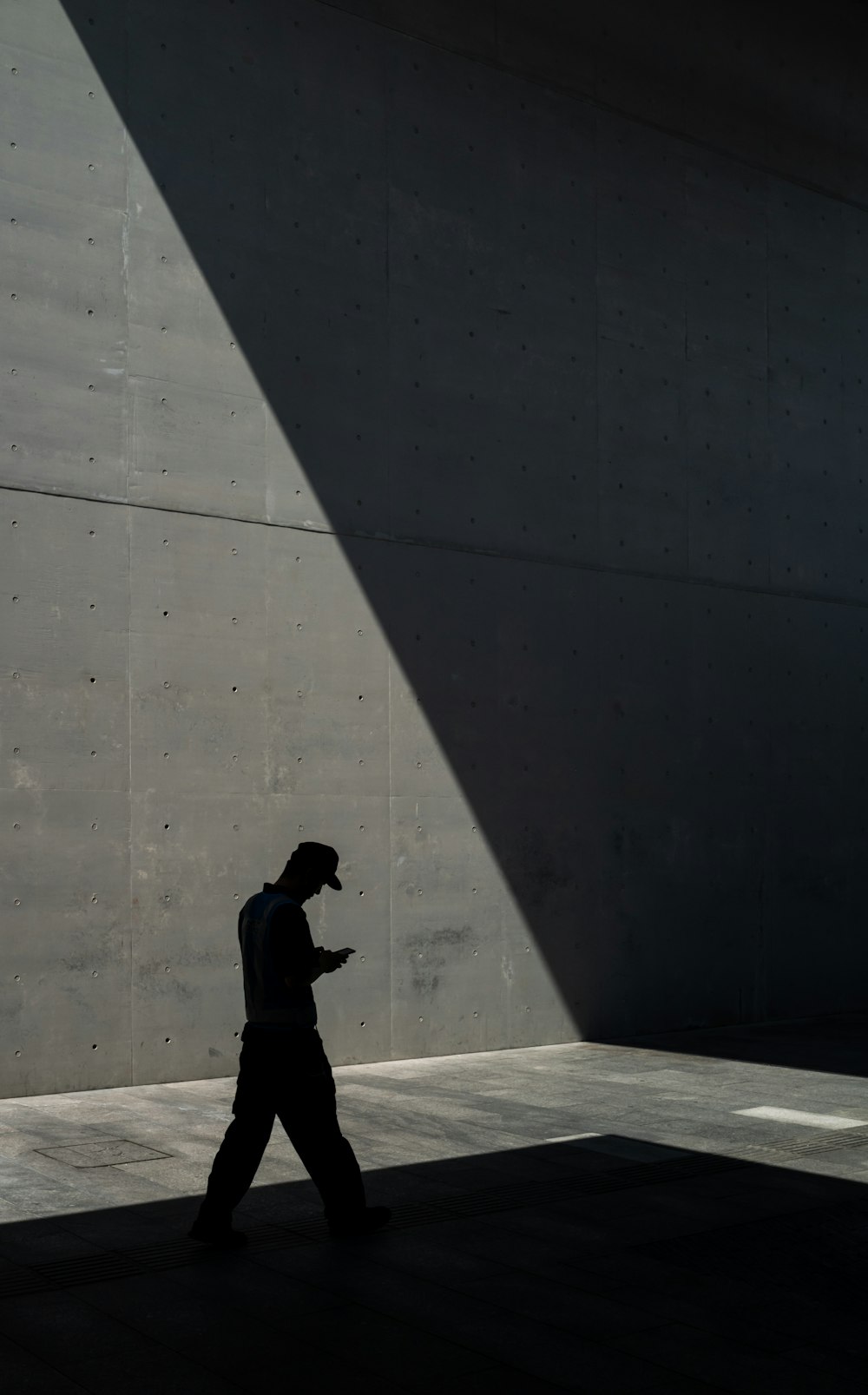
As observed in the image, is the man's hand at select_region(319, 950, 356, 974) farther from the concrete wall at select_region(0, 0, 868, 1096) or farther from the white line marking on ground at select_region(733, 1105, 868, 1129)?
the concrete wall at select_region(0, 0, 868, 1096)

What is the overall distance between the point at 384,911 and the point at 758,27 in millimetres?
9307

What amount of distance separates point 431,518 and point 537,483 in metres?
1.22

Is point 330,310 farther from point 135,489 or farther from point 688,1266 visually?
point 688,1266

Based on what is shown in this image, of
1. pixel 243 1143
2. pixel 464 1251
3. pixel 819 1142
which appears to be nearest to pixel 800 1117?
pixel 819 1142

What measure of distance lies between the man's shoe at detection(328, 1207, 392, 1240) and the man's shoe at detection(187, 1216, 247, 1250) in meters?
0.38

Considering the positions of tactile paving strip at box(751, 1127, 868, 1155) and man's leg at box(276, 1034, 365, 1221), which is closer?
man's leg at box(276, 1034, 365, 1221)

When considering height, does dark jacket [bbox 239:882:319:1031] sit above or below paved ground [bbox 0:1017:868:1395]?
above

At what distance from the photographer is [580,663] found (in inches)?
496

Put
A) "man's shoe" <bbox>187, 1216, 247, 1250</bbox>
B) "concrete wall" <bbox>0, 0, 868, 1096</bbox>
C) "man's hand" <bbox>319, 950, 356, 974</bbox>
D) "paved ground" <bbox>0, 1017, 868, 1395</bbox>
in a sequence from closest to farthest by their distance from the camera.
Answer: "paved ground" <bbox>0, 1017, 868, 1395</bbox> < "man's hand" <bbox>319, 950, 356, 974</bbox> < "man's shoe" <bbox>187, 1216, 247, 1250</bbox> < "concrete wall" <bbox>0, 0, 868, 1096</bbox>

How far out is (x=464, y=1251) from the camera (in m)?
5.92

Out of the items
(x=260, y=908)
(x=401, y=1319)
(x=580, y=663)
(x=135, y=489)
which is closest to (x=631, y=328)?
(x=580, y=663)

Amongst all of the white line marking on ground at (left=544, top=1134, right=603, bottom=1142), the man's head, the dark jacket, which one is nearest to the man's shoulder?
the dark jacket

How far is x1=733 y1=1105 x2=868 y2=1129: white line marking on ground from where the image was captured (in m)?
8.69

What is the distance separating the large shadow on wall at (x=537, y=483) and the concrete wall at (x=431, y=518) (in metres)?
0.04
